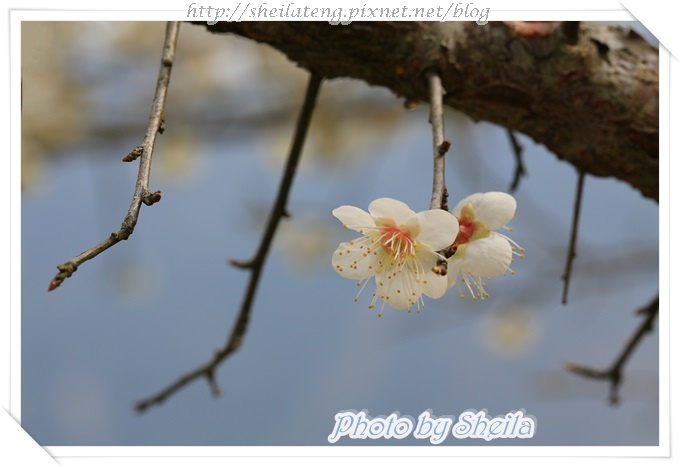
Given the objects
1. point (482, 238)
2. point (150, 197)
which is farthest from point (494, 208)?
point (150, 197)

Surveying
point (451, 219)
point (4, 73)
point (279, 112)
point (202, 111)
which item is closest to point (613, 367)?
point (451, 219)

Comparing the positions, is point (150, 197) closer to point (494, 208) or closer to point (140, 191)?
point (140, 191)

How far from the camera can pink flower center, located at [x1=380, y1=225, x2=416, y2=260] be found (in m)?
0.40

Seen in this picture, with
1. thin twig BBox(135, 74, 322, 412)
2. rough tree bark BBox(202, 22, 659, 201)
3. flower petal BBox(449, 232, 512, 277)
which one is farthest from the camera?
thin twig BBox(135, 74, 322, 412)

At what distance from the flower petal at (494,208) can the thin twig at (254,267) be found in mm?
248

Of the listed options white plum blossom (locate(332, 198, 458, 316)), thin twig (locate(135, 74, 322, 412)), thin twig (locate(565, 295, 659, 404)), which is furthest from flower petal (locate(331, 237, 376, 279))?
thin twig (locate(565, 295, 659, 404))

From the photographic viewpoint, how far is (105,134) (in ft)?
4.41

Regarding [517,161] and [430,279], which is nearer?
[430,279]

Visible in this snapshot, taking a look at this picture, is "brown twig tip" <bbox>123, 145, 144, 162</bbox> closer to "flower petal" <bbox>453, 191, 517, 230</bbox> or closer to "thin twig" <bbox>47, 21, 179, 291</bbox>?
"thin twig" <bbox>47, 21, 179, 291</bbox>

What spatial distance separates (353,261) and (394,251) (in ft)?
0.09

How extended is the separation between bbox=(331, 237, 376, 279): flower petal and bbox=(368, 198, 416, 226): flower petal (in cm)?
2

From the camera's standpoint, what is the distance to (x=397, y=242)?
417 millimetres

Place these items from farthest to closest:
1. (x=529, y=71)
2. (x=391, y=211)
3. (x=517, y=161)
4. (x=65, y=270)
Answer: (x=517, y=161) < (x=529, y=71) < (x=391, y=211) < (x=65, y=270)

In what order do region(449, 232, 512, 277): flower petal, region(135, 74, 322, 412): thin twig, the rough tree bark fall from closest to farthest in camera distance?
1. region(449, 232, 512, 277): flower petal
2. the rough tree bark
3. region(135, 74, 322, 412): thin twig
